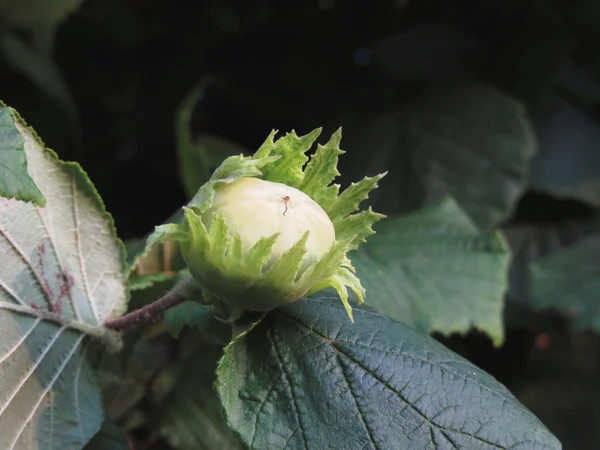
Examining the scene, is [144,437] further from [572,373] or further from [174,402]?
[572,373]

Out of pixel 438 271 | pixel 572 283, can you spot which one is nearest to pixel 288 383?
pixel 438 271

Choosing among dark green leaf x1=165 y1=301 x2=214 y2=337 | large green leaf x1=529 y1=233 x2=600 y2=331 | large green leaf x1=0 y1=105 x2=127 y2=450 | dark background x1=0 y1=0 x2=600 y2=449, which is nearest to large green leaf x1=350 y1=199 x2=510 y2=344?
dark green leaf x1=165 y1=301 x2=214 y2=337

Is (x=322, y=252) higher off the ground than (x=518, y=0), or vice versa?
(x=322, y=252)

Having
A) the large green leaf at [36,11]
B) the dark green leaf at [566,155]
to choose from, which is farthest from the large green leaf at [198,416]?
the dark green leaf at [566,155]

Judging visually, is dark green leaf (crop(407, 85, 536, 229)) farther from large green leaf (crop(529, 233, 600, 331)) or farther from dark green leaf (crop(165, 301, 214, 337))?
dark green leaf (crop(165, 301, 214, 337))

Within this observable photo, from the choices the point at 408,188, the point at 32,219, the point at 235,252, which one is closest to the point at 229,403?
the point at 235,252

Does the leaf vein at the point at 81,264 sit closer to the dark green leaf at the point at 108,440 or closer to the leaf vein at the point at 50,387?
the leaf vein at the point at 50,387
